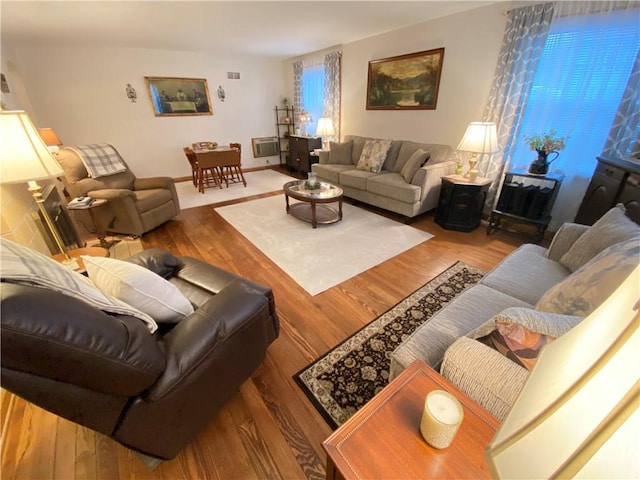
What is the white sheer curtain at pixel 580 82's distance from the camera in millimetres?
2258

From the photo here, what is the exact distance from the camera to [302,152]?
5.54 meters

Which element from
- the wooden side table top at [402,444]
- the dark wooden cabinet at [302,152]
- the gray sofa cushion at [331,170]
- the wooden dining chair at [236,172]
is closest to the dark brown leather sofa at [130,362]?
the wooden side table top at [402,444]

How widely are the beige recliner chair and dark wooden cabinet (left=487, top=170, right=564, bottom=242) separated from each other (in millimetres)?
3982

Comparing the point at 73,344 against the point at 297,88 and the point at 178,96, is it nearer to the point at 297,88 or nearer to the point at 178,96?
the point at 178,96

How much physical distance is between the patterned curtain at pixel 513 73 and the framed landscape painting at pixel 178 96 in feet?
17.1

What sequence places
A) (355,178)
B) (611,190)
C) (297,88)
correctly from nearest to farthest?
(611,190), (355,178), (297,88)

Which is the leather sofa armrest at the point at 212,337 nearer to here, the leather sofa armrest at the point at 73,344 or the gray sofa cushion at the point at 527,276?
the leather sofa armrest at the point at 73,344

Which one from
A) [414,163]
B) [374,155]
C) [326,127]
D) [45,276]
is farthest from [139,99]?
[45,276]

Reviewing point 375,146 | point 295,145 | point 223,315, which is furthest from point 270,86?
point 223,315

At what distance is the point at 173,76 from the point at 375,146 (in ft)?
13.8

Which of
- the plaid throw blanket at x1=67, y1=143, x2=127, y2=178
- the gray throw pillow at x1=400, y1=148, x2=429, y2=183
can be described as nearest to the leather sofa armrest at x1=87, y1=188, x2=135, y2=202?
the plaid throw blanket at x1=67, y1=143, x2=127, y2=178

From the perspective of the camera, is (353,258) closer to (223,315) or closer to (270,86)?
(223,315)

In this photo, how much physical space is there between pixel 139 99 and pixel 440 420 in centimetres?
645

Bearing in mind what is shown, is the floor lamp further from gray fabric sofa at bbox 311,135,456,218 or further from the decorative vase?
the decorative vase
